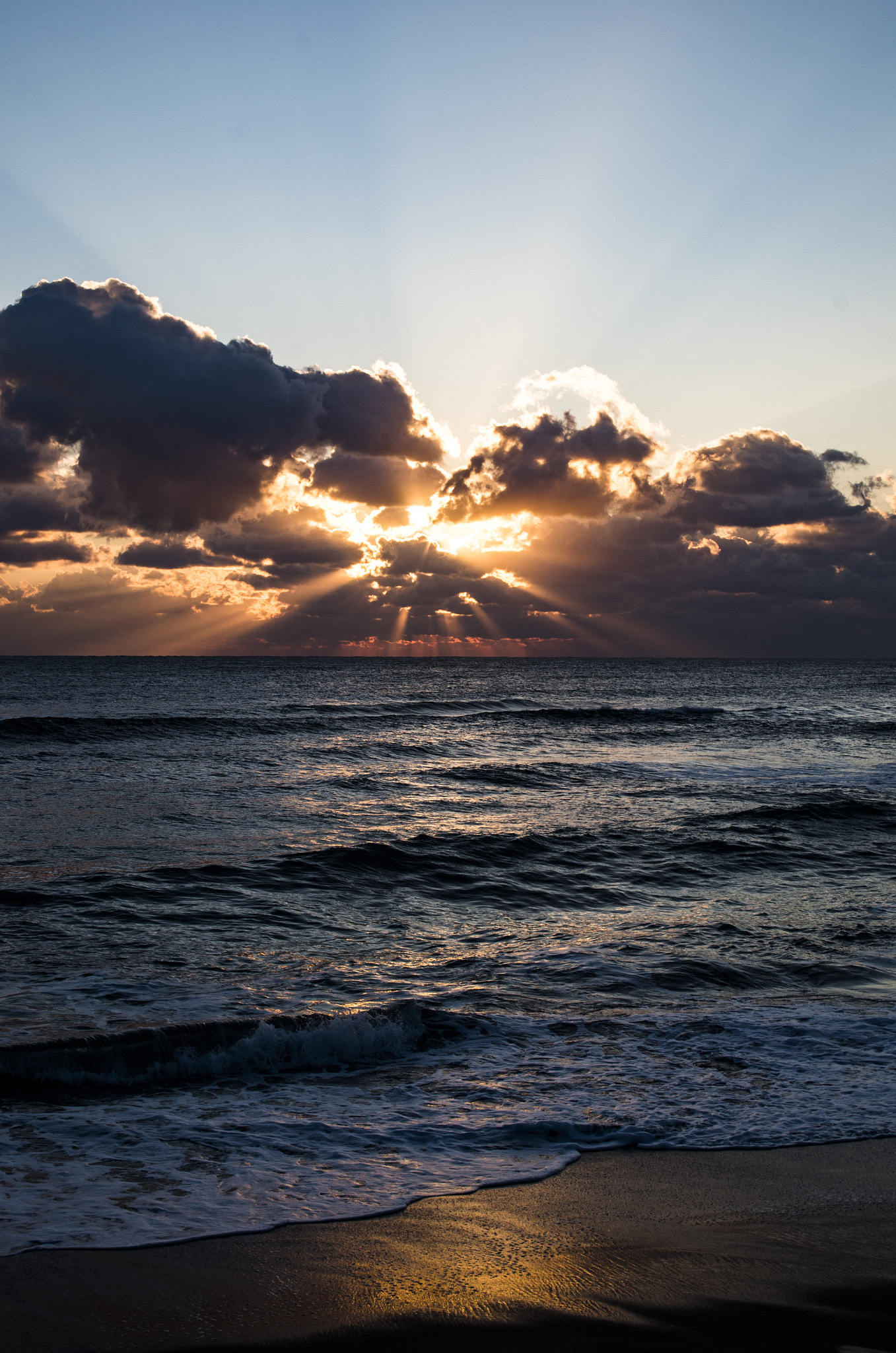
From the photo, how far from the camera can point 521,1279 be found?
3803 mm

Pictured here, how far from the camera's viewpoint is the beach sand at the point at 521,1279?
134 inches

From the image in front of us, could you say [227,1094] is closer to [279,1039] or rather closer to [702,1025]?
[279,1039]

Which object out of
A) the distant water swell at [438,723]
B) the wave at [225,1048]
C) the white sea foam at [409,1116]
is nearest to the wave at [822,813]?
the white sea foam at [409,1116]

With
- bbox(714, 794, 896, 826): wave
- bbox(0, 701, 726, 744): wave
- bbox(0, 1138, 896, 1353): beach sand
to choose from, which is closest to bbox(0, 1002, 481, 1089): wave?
bbox(0, 1138, 896, 1353): beach sand

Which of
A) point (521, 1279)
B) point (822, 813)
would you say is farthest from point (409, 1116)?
point (822, 813)

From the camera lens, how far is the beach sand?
Answer: 3.39 m

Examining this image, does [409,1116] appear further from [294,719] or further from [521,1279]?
[294,719]

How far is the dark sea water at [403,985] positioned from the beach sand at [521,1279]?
32 cm

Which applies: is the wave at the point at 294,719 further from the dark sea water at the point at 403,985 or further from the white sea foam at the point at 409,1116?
the white sea foam at the point at 409,1116

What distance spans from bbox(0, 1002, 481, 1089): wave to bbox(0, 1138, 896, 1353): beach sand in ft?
7.80

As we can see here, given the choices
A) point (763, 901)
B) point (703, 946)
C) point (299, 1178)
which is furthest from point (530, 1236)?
→ point (763, 901)

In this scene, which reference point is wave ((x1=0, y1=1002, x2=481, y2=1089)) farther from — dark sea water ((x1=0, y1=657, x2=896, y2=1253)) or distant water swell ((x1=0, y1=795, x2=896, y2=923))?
distant water swell ((x1=0, y1=795, x2=896, y2=923))

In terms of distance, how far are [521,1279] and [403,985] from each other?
4709 millimetres

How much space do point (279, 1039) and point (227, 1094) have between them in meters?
0.76
